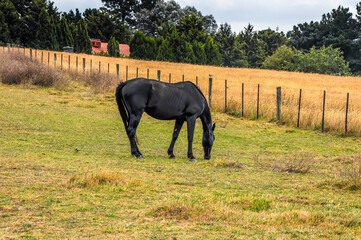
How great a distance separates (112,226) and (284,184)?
4.57 meters

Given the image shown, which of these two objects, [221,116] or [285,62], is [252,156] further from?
[285,62]

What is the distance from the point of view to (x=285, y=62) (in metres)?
73.9

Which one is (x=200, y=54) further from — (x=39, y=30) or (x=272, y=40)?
(x=272, y=40)

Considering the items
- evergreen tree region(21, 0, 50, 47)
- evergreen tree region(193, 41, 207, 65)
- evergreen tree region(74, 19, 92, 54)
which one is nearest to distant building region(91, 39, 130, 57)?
evergreen tree region(74, 19, 92, 54)

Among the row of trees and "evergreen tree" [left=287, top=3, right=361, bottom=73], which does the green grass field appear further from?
"evergreen tree" [left=287, top=3, right=361, bottom=73]

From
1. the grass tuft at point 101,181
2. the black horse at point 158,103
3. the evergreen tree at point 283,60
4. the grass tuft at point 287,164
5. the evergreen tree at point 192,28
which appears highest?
the evergreen tree at point 192,28

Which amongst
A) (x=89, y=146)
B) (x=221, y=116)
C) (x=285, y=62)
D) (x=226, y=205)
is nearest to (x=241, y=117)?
(x=221, y=116)

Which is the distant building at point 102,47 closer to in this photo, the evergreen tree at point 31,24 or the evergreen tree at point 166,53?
the evergreen tree at point 31,24

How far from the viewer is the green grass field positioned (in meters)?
5.98

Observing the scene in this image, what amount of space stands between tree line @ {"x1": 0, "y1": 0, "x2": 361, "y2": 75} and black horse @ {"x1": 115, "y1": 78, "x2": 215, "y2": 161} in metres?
51.0

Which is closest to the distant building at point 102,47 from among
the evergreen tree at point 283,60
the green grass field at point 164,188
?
the evergreen tree at point 283,60

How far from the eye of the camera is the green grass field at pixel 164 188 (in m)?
5.98

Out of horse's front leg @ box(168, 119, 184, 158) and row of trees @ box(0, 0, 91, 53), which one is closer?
horse's front leg @ box(168, 119, 184, 158)

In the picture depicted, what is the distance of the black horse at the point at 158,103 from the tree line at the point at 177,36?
51.0m
